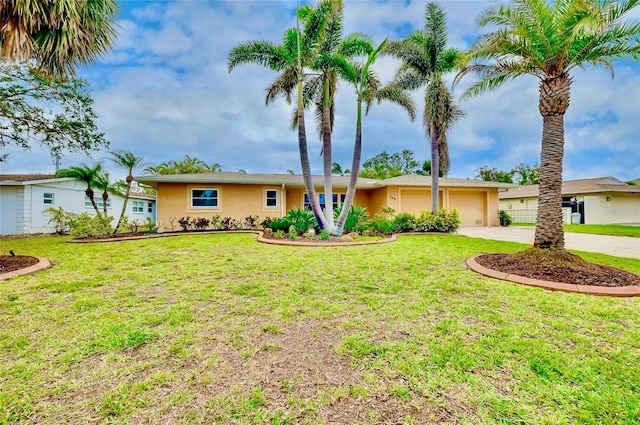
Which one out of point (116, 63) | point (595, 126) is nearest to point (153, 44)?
point (116, 63)

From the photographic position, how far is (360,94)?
10.1 meters

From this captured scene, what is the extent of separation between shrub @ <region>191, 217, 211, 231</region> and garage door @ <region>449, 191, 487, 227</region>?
1501cm

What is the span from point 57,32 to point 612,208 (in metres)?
32.2

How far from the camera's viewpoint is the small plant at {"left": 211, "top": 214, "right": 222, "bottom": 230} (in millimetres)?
13828

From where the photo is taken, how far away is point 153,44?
447 inches

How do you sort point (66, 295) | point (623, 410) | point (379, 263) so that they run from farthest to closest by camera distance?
point (379, 263)
point (66, 295)
point (623, 410)

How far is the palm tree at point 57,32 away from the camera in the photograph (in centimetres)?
520

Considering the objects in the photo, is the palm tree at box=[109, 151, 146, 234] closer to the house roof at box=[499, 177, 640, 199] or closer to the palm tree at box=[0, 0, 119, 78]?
the palm tree at box=[0, 0, 119, 78]

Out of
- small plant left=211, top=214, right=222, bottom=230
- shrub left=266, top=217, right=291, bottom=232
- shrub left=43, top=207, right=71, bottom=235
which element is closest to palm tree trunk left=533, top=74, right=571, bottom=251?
shrub left=266, top=217, right=291, bottom=232

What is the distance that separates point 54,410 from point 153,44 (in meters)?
13.6

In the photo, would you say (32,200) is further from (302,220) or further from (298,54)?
(298,54)

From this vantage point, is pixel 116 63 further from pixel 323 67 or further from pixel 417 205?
pixel 417 205

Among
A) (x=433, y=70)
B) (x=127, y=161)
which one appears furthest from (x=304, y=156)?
(x=127, y=161)

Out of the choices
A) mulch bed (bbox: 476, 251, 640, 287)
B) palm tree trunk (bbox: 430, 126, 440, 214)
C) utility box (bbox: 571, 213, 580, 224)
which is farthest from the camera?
utility box (bbox: 571, 213, 580, 224)
